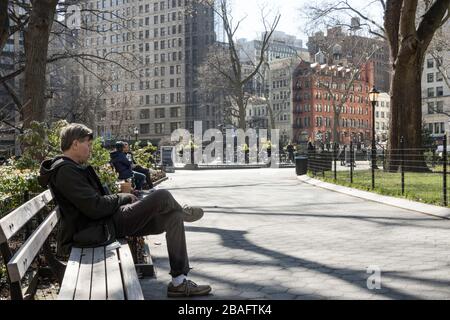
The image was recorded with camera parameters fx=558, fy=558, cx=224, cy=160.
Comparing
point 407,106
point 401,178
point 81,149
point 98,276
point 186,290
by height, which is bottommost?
point 186,290

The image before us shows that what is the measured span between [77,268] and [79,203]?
0.60m

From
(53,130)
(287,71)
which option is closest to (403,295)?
(53,130)

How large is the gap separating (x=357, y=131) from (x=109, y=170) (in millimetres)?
117771

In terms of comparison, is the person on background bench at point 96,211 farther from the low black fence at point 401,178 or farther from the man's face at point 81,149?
the low black fence at point 401,178

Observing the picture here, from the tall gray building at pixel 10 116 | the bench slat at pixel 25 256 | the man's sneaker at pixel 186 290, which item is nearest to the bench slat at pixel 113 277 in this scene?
the bench slat at pixel 25 256

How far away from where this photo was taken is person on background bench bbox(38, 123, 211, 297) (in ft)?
14.9

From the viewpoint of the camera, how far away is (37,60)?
15.5 meters

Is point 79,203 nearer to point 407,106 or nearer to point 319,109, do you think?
point 407,106

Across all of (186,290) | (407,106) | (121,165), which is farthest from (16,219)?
(407,106)

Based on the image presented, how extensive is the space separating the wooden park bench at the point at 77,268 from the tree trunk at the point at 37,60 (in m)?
11.0

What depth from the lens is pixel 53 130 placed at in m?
10.3

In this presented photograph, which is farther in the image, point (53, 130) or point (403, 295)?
point (53, 130)

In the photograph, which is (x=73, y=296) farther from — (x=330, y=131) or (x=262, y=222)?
(x=330, y=131)
